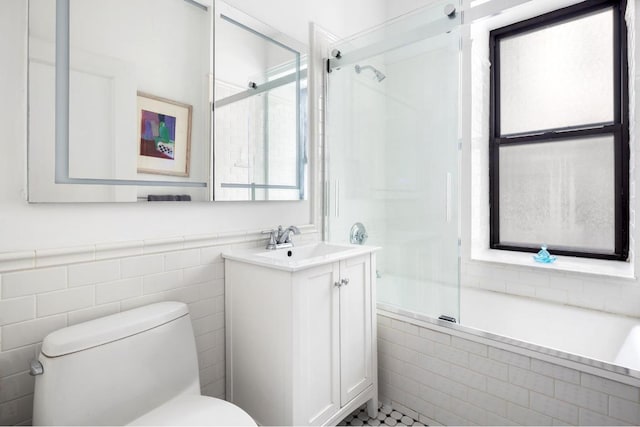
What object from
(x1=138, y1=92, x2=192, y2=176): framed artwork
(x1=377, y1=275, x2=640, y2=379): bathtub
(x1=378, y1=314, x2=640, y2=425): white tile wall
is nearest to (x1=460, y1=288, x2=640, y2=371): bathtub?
(x1=377, y1=275, x2=640, y2=379): bathtub

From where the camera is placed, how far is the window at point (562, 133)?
2.18 metres

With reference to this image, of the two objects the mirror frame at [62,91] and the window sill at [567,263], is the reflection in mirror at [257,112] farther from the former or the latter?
the window sill at [567,263]

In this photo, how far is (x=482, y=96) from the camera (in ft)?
8.68

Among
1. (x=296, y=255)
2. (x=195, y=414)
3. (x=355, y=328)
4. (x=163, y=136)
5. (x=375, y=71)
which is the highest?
(x=375, y=71)

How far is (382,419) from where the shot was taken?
5.75ft

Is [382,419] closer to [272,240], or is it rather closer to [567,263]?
[272,240]

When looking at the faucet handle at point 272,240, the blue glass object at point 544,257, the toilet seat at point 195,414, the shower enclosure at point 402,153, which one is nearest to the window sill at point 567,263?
the blue glass object at point 544,257

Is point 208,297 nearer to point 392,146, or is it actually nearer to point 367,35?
point 392,146

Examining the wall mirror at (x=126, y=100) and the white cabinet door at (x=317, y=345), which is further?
the white cabinet door at (x=317, y=345)

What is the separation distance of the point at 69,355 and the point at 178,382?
15.7 inches

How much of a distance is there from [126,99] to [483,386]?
1.98 m

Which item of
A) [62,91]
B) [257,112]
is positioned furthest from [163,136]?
[257,112]

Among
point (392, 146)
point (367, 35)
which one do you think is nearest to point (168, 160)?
point (392, 146)

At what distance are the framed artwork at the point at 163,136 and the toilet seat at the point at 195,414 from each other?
89 centimetres
